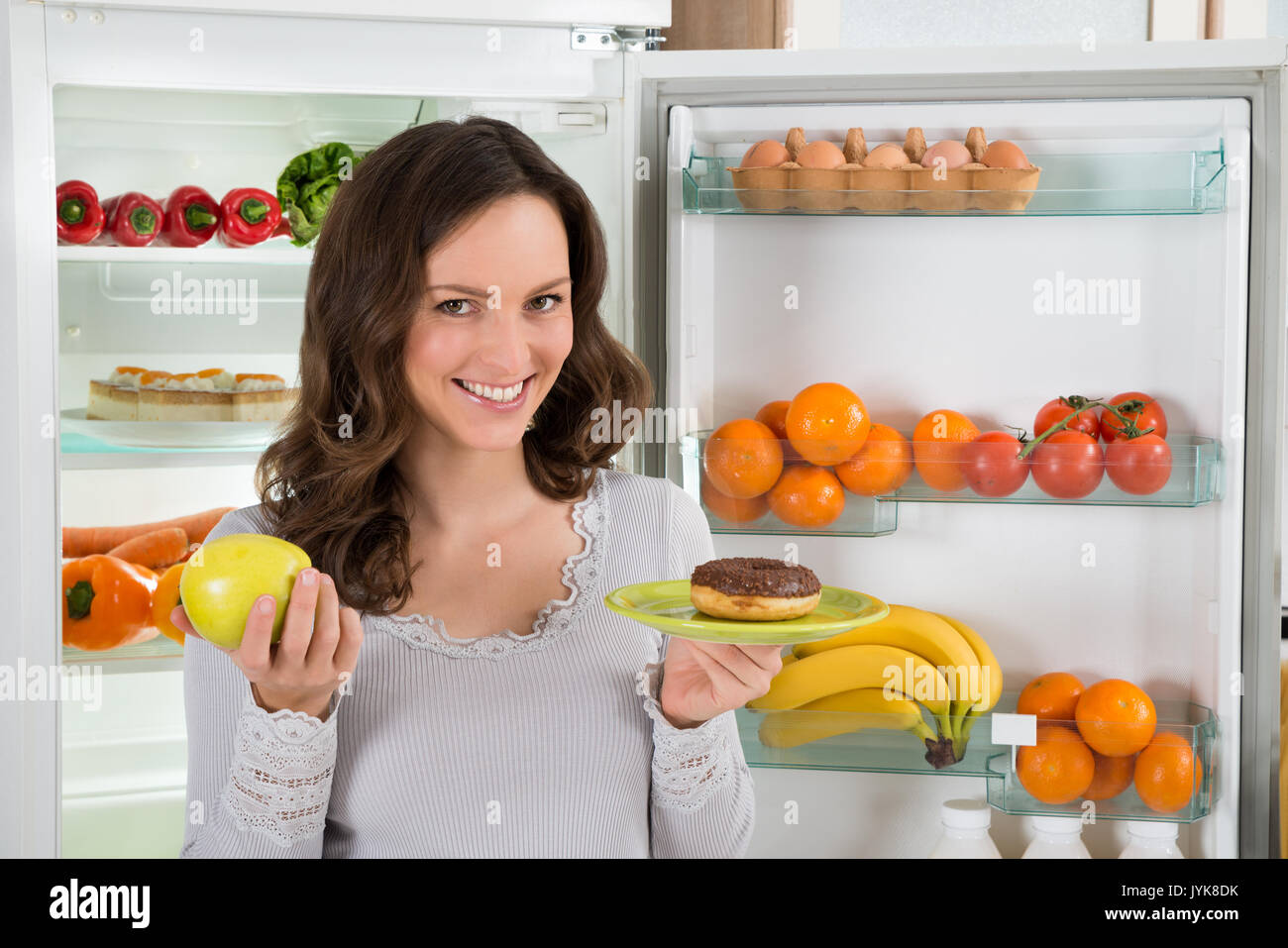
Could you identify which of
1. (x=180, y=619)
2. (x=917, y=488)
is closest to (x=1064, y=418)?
(x=917, y=488)

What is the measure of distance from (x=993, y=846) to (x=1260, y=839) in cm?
35

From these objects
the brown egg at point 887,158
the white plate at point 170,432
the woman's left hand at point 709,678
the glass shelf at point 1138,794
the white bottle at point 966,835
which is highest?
the brown egg at point 887,158

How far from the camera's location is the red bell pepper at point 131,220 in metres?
1.54

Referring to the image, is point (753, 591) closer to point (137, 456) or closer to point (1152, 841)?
point (1152, 841)

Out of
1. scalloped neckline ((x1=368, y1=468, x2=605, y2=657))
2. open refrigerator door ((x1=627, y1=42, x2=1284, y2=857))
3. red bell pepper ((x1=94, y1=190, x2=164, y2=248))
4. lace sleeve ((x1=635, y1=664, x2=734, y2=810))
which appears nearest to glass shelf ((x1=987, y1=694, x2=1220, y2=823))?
open refrigerator door ((x1=627, y1=42, x2=1284, y2=857))

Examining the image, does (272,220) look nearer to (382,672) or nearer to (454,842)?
(382,672)

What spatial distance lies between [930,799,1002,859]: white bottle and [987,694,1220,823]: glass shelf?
0.12 ft

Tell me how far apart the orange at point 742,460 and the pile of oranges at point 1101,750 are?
0.49m

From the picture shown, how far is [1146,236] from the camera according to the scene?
1.48 metres

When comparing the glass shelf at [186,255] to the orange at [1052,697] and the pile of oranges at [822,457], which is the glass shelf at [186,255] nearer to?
the pile of oranges at [822,457]

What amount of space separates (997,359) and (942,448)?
0.19 metres

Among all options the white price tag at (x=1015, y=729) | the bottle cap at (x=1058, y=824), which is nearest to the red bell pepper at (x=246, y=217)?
the white price tag at (x=1015, y=729)

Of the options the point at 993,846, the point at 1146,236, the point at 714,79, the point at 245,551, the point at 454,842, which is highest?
the point at 714,79

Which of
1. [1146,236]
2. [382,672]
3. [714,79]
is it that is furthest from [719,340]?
[382,672]
